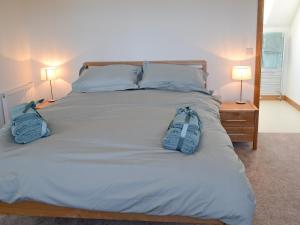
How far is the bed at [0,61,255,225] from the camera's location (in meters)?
1.53

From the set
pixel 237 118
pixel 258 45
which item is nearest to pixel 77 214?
pixel 237 118

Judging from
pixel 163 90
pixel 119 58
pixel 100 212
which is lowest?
pixel 100 212

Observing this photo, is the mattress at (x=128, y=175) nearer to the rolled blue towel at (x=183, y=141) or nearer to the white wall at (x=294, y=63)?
the rolled blue towel at (x=183, y=141)

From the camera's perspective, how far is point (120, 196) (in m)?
1.59

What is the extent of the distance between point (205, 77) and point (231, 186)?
7.61 ft

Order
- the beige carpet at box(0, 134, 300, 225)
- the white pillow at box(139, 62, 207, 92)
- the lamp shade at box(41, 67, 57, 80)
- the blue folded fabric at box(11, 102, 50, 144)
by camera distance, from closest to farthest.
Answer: the blue folded fabric at box(11, 102, 50, 144) → the beige carpet at box(0, 134, 300, 225) → the white pillow at box(139, 62, 207, 92) → the lamp shade at box(41, 67, 57, 80)

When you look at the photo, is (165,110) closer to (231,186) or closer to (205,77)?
(231,186)

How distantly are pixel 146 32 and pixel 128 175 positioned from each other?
8.43 feet

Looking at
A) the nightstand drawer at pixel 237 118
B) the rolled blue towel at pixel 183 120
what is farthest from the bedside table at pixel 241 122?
the rolled blue towel at pixel 183 120

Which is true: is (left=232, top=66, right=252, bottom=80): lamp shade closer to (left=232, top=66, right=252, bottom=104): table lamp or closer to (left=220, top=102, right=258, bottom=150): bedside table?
(left=232, top=66, right=252, bottom=104): table lamp

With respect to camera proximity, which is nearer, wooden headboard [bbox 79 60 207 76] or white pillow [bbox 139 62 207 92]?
white pillow [bbox 139 62 207 92]

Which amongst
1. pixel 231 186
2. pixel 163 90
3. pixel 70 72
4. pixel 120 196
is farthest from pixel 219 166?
pixel 70 72

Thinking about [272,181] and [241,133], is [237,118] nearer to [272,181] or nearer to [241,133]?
[241,133]

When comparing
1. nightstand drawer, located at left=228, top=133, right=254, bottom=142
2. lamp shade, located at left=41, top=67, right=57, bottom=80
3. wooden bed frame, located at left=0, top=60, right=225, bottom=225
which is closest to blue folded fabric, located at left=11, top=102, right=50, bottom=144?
wooden bed frame, located at left=0, top=60, right=225, bottom=225
